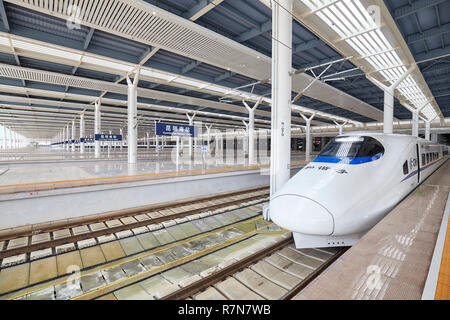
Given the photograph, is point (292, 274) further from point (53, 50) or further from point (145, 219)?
point (53, 50)

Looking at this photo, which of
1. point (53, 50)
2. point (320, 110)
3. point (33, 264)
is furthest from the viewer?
point (320, 110)

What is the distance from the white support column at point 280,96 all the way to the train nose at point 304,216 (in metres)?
2.58

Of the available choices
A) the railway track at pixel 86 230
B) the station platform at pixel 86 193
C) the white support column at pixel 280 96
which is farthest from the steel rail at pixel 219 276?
the station platform at pixel 86 193

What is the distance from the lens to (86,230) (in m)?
6.07

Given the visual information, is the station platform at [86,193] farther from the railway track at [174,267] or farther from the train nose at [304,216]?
the train nose at [304,216]

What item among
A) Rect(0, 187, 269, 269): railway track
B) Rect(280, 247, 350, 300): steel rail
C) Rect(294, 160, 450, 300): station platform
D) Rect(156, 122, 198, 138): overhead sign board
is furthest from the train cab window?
Rect(156, 122, 198, 138): overhead sign board

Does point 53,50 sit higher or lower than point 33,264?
higher

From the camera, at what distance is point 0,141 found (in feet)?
154

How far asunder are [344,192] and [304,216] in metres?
0.83

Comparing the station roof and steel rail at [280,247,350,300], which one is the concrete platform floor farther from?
steel rail at [280,247,350,300]

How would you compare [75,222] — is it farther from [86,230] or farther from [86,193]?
[86,193]

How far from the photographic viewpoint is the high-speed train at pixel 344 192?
11.6 ft
